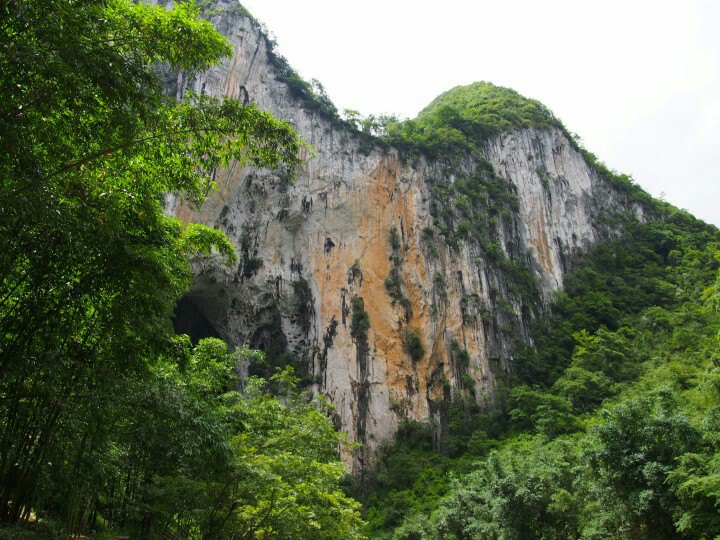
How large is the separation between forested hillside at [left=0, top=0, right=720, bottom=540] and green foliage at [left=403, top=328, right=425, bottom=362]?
3.4 inches

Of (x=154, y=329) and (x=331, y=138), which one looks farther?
(x=331, y=138)

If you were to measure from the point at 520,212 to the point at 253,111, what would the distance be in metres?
31.0

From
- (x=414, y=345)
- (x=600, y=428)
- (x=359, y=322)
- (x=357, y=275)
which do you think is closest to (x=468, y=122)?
(x=357, y=275)

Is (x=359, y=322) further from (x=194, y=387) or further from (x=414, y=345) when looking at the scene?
(x=194, y=387)

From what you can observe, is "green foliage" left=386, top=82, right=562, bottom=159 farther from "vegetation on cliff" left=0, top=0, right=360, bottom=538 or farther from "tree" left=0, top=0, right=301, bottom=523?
"tree" left=0, top=0, right=301, bottom=523

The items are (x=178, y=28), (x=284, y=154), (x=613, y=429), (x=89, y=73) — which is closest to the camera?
(x=89, y=73)

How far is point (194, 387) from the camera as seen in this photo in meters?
8.65

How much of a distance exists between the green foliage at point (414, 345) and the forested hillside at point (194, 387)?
0.28ft

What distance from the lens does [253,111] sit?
5.26m

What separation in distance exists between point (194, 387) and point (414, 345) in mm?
18472

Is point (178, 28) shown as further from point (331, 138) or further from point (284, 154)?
point (331, 138)

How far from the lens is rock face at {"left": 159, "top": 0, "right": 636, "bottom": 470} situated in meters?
24.9

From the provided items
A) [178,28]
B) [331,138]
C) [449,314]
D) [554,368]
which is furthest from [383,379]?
[178,28]

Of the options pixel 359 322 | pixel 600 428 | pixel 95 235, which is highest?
pixel 359 322
